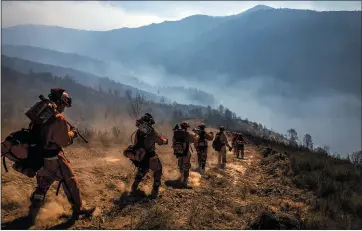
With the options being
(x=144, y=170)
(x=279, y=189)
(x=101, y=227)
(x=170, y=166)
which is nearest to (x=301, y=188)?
(x=279, y=189)

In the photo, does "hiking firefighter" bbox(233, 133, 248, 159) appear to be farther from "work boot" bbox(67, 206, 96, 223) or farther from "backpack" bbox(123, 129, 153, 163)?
"work boot" bbox(67, 206, 96, 223)

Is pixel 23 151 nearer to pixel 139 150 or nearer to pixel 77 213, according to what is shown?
pixel 77 213

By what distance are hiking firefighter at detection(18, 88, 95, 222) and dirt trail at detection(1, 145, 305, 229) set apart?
39cm

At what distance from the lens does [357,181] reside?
1330 cm

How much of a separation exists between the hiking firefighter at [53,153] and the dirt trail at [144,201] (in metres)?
0.39

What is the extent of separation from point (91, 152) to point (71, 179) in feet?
23.1

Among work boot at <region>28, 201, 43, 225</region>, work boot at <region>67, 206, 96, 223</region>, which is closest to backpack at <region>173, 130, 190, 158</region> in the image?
work boot at <region>67, 206, 96, 223</region>

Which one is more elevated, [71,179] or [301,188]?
[71,179]

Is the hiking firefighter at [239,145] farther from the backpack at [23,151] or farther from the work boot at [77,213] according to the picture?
the backpack at [23,151]

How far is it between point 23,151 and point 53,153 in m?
0.51

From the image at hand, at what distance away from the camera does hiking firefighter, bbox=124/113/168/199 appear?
8648 millimetres

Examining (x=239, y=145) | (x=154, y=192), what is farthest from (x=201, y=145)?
(x=239, y=145)

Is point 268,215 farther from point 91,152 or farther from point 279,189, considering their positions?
point 91,152

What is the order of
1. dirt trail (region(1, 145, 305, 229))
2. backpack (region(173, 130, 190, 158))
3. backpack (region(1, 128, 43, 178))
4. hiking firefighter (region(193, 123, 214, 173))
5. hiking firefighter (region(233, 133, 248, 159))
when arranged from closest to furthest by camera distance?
backpack (region(1, 128, 43, 178)) → dirt trail (region(1, 145, 305, 229)) → backpack (region(173, 130, 190, 158)) → hiking firefighter (region(193, 123, 214, 173)) → hiking firefighter (region(233, 133, 248, 159))
